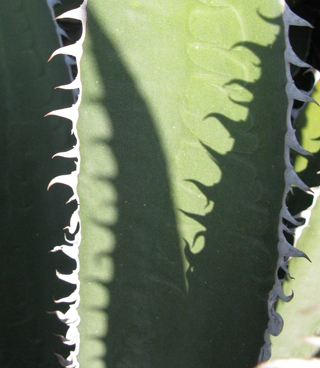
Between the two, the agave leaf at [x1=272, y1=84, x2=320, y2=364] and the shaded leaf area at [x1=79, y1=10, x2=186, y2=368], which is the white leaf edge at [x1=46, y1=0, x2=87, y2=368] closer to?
the shaded leaf area at [x1=79, y1=10, x2=186, y2=368]

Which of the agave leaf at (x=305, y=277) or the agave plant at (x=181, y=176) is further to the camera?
the agave leaf at (x=305, y=277)

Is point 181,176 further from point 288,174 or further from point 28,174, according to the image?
point 28,174

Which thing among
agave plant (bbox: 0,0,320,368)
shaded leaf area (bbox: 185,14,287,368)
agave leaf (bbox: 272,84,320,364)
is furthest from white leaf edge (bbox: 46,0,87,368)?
agave leaf (bbox: 272,84,320,364)

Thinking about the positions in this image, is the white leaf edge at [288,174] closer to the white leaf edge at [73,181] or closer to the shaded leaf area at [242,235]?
the shaded leaf area at [242,235]

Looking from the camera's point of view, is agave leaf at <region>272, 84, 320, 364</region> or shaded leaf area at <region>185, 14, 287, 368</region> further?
agave leaf at <region>272, 84, 320, 364</region>

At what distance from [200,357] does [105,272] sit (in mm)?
163

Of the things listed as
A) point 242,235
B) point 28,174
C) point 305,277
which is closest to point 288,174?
point 242,235

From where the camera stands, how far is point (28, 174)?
0.63m

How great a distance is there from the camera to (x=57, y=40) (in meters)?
0.62

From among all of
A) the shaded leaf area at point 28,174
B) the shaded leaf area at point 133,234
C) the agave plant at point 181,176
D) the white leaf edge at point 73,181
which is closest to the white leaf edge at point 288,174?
the agave plant at point 181,176

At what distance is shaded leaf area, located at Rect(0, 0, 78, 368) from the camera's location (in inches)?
24.1

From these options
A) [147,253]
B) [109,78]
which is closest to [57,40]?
[109,78]

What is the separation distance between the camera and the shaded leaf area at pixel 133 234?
448 millimetres

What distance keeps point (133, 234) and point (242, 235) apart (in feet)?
0.43
